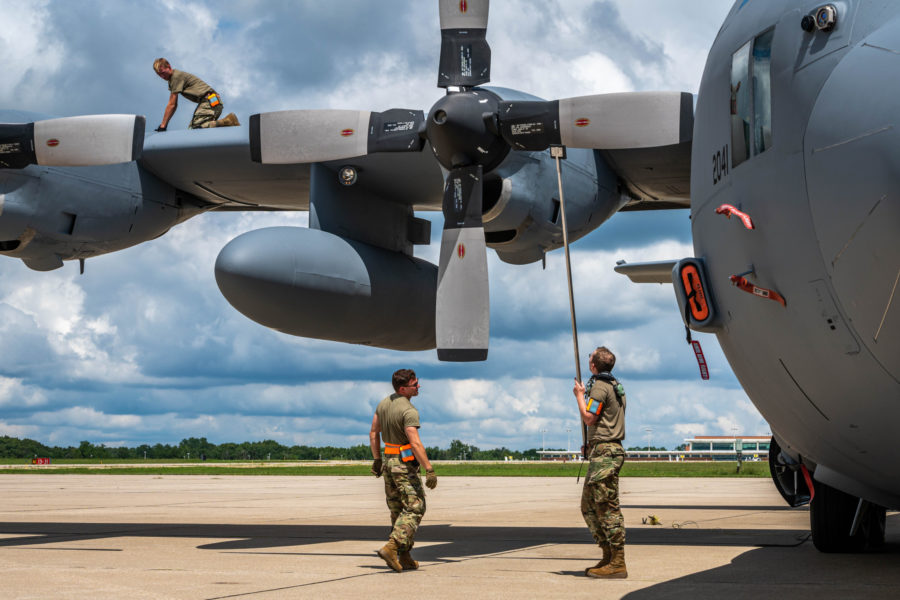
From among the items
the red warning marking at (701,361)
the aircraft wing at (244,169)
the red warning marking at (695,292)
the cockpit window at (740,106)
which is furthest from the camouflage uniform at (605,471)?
the aircraft wing at (244,169)

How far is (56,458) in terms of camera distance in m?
83.7

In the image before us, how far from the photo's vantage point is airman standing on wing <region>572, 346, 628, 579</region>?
7.75 metres

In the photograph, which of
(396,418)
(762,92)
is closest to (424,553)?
(396,418)

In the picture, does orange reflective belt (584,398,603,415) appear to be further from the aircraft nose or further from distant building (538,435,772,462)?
distant building (538,435,772,462)

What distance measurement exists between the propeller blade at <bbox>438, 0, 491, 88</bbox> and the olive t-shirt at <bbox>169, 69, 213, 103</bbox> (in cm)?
470

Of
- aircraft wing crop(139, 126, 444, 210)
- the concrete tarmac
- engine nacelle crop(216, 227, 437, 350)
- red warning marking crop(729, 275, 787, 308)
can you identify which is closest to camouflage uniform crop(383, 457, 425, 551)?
the concrete tarmac

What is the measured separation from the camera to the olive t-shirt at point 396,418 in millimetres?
8594

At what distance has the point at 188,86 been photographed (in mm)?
14906

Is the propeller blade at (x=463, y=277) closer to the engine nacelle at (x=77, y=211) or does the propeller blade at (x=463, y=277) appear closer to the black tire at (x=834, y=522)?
the black tire at (x=834, y=522)

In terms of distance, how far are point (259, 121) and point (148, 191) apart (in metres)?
3.60

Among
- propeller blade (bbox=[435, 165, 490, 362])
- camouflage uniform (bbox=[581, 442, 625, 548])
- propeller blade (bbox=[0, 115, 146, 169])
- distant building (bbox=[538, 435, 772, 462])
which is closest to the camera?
camouflage uniform (bbox=[581, 442, 625, 548])

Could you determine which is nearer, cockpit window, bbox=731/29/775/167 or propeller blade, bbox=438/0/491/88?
cockpit window, bbox=731/29/775/167

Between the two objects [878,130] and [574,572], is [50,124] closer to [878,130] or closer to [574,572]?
[574,572]

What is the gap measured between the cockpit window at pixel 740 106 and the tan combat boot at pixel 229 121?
975cm
